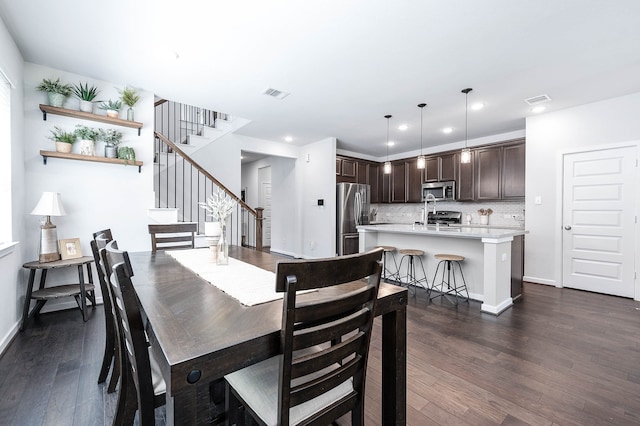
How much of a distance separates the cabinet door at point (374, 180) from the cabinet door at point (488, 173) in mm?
2305

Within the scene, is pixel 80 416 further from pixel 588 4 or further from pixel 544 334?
pixel 588 4

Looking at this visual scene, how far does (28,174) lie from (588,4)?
17.1 ft

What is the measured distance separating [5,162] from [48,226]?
702 millimetres

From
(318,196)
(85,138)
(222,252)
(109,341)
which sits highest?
(85,138)

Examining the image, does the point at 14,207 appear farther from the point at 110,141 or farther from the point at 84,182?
the point at 110,141

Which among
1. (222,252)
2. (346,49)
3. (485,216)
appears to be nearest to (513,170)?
→ (485,216)

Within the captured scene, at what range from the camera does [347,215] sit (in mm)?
5902

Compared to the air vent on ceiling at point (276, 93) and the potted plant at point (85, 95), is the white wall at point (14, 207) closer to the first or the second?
the potted plant at point (85, 95)

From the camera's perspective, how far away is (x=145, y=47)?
8.61 ft

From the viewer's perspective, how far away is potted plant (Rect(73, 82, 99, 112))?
10.3 feet

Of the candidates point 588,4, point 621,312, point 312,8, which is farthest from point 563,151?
point 312,8

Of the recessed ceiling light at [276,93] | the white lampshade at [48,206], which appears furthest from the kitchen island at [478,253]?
the white lampshade at [48,206]

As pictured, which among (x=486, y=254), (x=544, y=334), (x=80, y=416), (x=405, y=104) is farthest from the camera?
(x=405, y=104)

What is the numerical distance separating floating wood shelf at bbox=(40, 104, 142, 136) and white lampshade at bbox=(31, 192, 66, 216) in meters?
0.90
